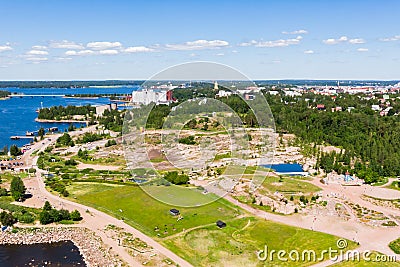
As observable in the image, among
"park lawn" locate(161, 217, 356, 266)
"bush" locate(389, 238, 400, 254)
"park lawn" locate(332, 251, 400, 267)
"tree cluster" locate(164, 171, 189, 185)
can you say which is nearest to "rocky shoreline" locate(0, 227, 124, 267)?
"park lawn" locate(161, 217, 356, 266)

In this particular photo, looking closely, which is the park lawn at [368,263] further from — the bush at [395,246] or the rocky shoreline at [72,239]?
the rocky shoreline at [72,239]

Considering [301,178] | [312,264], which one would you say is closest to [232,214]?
[312,264]

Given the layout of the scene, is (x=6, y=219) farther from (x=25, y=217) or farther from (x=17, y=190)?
(x=17, y=190)

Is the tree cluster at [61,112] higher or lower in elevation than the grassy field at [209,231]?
higher

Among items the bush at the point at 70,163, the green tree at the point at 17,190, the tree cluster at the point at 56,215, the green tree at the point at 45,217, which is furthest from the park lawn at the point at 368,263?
the bush at the point at 70,163

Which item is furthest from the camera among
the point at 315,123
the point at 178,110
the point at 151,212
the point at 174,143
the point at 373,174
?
the point at 315,123

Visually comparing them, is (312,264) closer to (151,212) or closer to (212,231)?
(212,231)

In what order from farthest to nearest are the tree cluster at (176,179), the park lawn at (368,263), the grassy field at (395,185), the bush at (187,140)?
the bush at (187,140) < the grassy field at (395,185) < the tree cluster at (176,179) < the park lawn at (368,263)

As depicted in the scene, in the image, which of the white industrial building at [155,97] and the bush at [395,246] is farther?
the white industrial building at [155,97]
